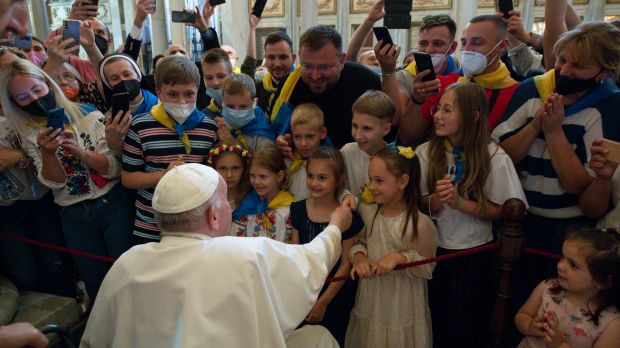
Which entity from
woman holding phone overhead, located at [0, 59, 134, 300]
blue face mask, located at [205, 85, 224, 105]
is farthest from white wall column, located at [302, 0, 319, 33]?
woman holding phone overhead, located at [0, 59, 134, 300]

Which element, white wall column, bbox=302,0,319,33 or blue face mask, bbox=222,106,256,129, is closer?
blue face mask, bbox=222,106,256,129

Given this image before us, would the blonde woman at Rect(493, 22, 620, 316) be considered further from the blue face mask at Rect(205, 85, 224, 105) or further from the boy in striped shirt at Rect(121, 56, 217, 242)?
the blue face mask at Rect(205, 85, 224, 105)

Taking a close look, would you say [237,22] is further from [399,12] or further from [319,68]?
[399,12]

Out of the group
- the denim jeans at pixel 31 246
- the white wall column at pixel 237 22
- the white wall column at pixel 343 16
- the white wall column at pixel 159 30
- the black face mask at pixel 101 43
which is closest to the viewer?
the denim jeans at pixel 31 246

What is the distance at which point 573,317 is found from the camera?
2033 millimetres

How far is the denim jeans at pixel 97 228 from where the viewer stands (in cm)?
303

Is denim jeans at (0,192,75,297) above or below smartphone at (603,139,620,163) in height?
below

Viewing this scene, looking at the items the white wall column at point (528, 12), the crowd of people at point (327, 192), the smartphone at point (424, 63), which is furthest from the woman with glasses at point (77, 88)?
the white wall column at point (528, 12)

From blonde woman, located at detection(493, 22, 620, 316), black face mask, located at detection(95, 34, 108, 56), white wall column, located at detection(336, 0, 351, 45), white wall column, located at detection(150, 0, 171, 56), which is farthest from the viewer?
white wall column, located at detection(336, 0, 351, 45)

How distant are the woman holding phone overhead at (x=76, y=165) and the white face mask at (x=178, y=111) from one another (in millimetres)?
574

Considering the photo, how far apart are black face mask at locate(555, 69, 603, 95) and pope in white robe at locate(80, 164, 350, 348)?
1803 millimetres

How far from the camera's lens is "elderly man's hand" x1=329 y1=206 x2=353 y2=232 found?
231cm

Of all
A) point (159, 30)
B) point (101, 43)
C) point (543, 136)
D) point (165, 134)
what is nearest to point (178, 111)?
point (165, 134)

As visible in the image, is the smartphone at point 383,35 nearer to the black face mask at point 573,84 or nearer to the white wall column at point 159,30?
the black face mask at point 573,84
